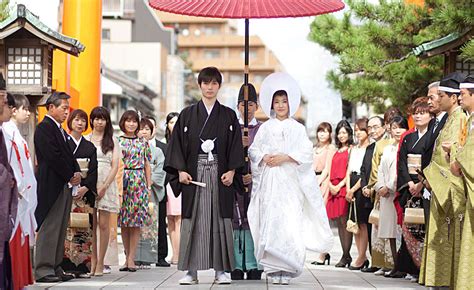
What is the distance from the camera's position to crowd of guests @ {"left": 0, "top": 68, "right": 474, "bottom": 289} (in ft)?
32.0

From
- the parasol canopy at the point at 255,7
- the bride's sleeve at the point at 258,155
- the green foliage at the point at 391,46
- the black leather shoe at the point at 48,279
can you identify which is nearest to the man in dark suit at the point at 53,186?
the black leather shoe at the point at 48,279

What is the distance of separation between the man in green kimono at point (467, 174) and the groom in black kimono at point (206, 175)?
8.86ft

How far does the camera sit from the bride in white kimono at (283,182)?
11211 millimetres

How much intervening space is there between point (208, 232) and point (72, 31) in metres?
8.46

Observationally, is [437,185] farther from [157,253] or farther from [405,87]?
[405,87]

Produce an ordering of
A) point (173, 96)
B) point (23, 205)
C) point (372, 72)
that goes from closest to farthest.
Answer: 1. point (23, 205)
2. point (372, 72)
3. point (173, 96)

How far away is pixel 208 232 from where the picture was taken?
10.9 meters

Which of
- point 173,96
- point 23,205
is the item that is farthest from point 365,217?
point 173,96

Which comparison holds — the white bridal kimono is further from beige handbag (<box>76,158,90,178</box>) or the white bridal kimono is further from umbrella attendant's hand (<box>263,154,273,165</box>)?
beige handbag (<box>76,158,90,178</box>)

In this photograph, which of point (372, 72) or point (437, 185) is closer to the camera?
point (437, 185)

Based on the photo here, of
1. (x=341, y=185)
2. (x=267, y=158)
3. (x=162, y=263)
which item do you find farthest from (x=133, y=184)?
(x=341, y=185)

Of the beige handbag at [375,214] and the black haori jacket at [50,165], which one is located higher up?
the black haori jacket at [50,165]

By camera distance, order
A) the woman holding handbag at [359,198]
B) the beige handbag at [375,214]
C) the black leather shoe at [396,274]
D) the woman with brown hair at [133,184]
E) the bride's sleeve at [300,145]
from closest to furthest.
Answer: the bride's sleeve at [300,145] < the black leather shoe at [396,274] < the beige handbag at [375,214] < the woman with brown hair at [133,184] < the woman holding handbag at [359,198]

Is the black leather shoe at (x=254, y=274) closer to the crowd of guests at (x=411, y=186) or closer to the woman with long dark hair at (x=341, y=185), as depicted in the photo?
the crowd of guests at (x=411, y=186)
